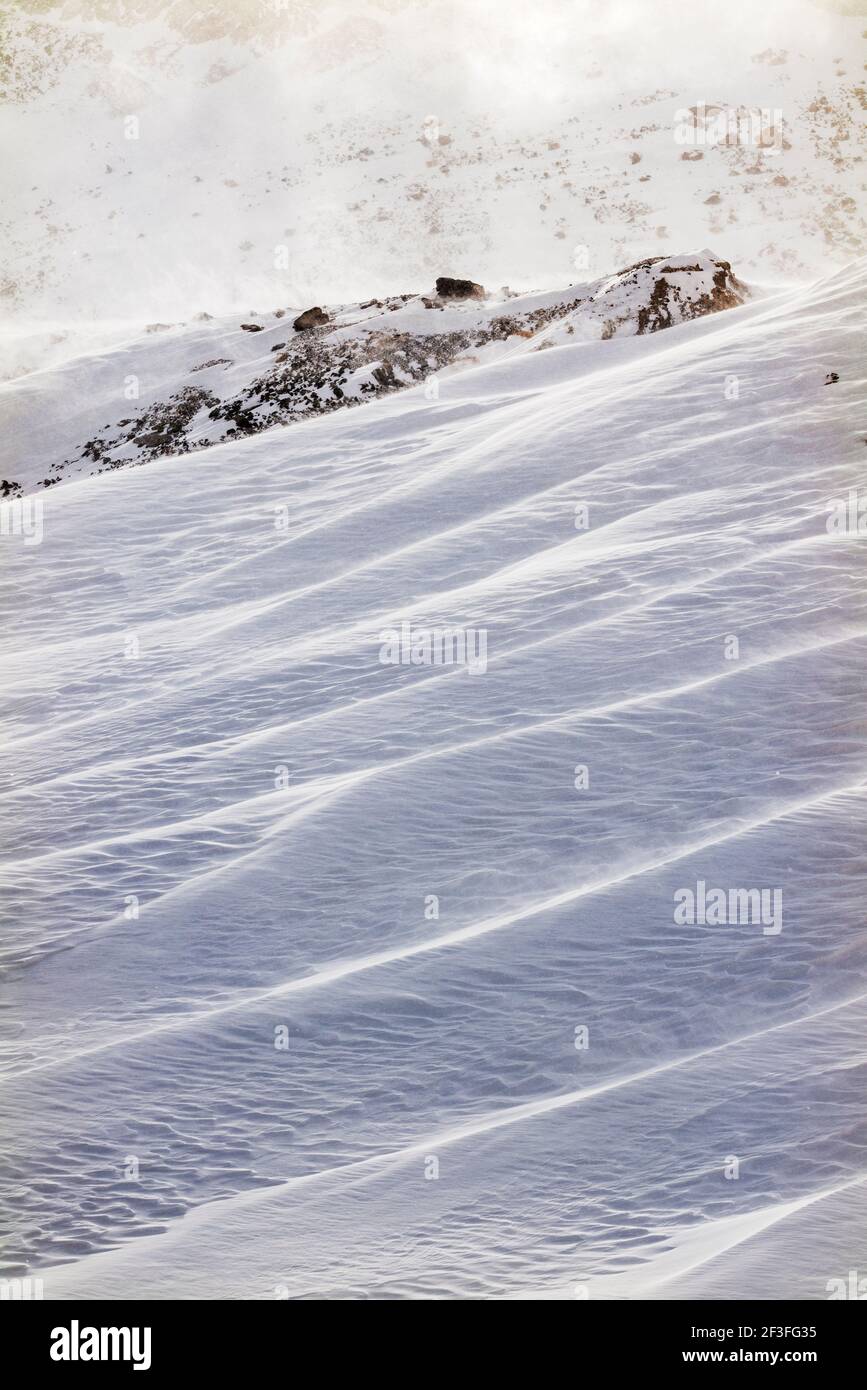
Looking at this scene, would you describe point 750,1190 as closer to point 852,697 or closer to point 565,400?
point 852,697

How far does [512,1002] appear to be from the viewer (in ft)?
12.9

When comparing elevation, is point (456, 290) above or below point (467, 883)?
above

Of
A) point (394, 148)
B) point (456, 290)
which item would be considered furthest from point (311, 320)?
point (394, 148)

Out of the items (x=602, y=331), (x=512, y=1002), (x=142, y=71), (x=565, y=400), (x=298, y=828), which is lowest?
(x=512, y=1002)

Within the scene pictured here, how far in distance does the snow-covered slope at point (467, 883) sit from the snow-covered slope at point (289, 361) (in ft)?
11.8

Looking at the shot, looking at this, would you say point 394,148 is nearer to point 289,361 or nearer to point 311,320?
point 311,320

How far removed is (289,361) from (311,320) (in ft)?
4.12

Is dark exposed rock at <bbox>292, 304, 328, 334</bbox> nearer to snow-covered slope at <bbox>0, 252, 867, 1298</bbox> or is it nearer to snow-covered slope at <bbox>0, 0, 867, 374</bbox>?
snow-covered slope at <bbox>0, 0, 867, 374</bbox>

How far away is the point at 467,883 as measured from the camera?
14.5 feet

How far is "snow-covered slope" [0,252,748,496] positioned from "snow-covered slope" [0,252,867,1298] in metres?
3.59

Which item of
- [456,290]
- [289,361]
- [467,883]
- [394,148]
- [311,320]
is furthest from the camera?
[394,148]

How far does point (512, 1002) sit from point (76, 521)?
18.3ft
